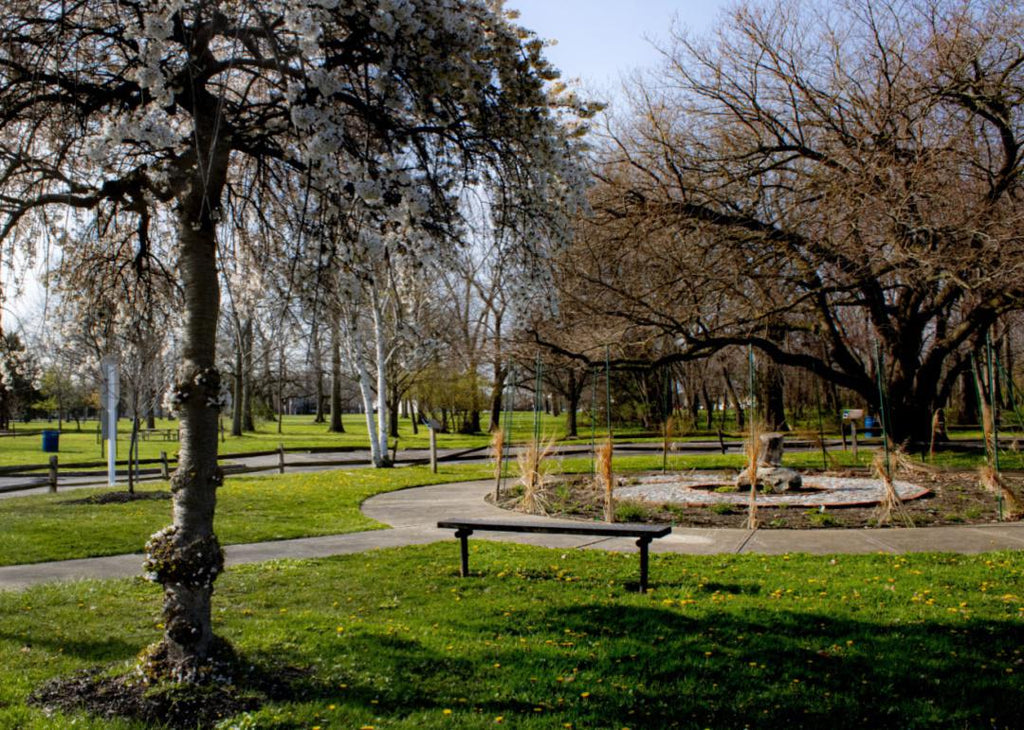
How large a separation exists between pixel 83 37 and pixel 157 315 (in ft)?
12.2

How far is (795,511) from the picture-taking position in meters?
11.5

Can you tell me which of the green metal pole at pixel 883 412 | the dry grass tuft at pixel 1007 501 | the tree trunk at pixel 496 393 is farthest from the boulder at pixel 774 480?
the tree trunk at pixel 496 393

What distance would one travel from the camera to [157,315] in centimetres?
795

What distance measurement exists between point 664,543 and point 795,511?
300 cm

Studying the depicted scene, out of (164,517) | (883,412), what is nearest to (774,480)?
(883,412)

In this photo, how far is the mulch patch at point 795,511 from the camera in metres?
10.5

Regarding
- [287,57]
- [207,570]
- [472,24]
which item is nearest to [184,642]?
[207,570]

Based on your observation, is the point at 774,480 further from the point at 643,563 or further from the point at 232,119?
the point at 232,119

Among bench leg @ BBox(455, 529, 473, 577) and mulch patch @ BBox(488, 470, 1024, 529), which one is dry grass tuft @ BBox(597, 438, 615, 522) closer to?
mulch patch @ BBox(488, 470, 1024, 529)

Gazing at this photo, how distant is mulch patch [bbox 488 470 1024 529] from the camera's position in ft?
34.3

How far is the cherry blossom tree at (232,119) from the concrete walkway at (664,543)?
3979mm

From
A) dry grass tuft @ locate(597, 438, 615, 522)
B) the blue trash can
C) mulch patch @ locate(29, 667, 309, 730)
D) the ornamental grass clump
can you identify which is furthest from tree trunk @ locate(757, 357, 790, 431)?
the blue trash can

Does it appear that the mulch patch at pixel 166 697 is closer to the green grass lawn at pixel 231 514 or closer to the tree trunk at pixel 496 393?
the green grass lawn at pixel 231 514

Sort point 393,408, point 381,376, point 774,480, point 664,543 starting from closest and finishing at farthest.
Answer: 1. point 664,543
2. point 774,480
3. point 381,376
4. point 393,408
